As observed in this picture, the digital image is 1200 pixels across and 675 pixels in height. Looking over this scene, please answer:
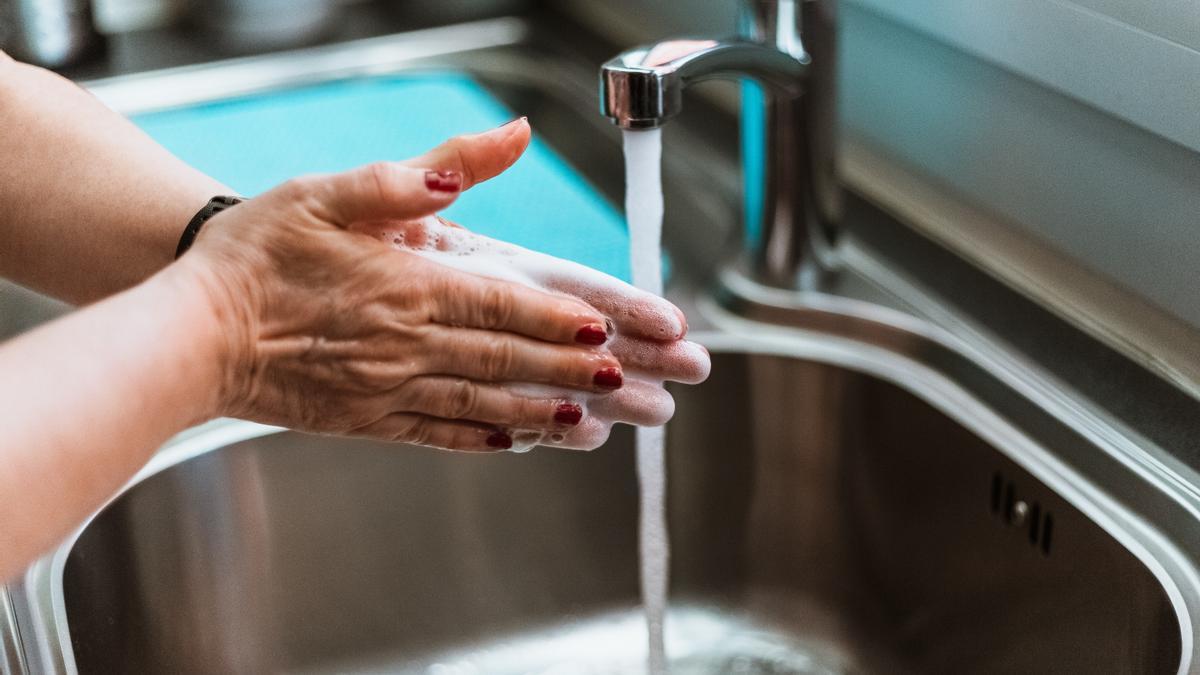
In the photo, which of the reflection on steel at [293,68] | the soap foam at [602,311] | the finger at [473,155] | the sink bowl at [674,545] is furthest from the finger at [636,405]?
the reflection on steel at [293,68]

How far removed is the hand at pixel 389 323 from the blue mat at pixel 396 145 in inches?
12.7

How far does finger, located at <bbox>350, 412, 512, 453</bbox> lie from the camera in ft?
1.91

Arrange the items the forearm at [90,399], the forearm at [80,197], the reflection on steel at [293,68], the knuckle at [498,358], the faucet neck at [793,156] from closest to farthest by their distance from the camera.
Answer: the forearm at [90,399], the knuckle at [498,358], the forearm at [80,197], the faucet neck at [793,156], the reflection on steel at [293,68]

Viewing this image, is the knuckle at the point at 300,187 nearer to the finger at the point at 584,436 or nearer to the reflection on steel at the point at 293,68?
the finger at the point at 584,436

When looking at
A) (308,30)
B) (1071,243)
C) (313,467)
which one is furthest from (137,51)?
(1071,243)

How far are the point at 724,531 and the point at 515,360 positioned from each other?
0.38 m

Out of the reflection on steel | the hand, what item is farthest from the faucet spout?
the reflection on steel

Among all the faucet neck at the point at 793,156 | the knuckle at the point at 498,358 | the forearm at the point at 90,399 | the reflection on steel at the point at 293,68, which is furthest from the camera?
the reflection on steel at the point at 293,68

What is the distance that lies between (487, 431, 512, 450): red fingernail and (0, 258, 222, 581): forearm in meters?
0.13

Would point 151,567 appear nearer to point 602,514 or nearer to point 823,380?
point 602,514

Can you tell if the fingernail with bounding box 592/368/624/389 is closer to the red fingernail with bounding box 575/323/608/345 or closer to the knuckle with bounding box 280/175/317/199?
the red fingernail with bounding box 575/323/608/345

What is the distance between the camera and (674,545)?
90 centimetres

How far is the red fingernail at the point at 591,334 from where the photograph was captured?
1.86 ft

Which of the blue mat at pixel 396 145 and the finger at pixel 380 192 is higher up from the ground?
the finger at pixel 380 192
